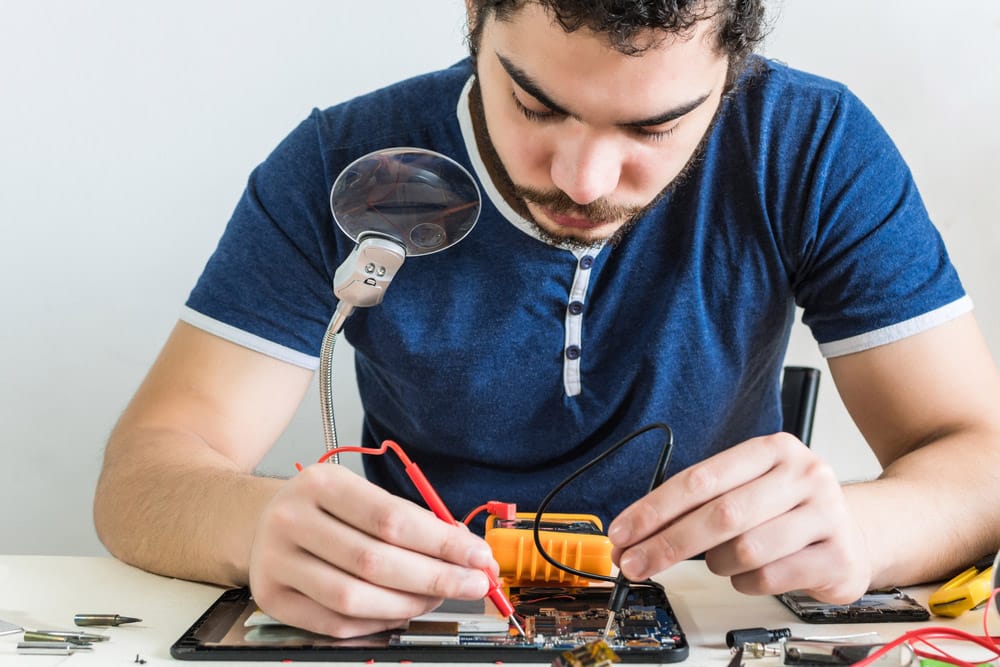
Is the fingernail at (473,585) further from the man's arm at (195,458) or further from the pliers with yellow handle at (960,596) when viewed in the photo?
the pliers with yellow handle at (960,596)

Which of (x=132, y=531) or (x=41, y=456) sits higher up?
(x=132, y=531)

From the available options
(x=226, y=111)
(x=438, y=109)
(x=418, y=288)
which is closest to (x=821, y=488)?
(x=418, y=288)

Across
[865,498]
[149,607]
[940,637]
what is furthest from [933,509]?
[149,607]

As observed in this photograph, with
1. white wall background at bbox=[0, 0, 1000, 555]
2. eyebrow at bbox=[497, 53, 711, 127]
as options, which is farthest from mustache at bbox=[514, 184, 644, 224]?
white wall background at bbox=[0, 0, 1000, 555]

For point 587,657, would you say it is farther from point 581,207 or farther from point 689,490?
point 581,207

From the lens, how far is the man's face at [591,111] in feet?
3.01

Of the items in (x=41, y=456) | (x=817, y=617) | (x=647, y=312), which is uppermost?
(x=647, y=312)

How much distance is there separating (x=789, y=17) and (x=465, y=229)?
113 centimetres

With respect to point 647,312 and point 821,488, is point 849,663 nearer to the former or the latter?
point 821,488

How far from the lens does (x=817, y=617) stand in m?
0.87

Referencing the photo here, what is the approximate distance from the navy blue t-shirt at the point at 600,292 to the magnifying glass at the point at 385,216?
0.26m

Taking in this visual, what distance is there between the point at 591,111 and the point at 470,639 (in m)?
0.51

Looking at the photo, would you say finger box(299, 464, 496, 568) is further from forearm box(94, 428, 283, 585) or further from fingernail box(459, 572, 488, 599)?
forearm box(94, 428, 283, 585)

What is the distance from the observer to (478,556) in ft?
2.55
